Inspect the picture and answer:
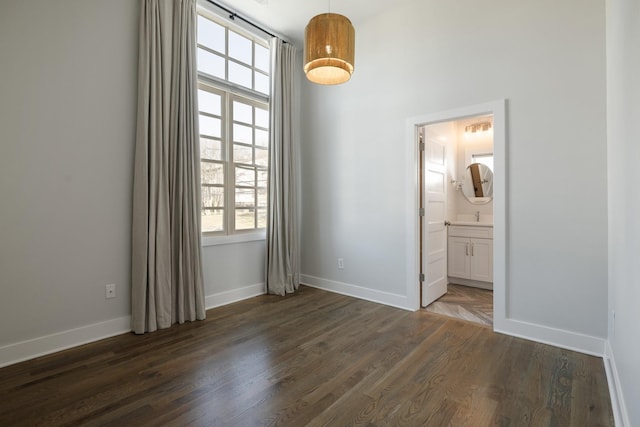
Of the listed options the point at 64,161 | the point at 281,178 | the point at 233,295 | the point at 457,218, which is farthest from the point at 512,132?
the point at 64,161

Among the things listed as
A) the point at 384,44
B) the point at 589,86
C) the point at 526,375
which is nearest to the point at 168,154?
the point at 384,44

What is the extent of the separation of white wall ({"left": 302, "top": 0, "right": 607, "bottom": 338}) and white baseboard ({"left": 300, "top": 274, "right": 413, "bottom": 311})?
28 mm

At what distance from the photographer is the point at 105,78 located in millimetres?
2785

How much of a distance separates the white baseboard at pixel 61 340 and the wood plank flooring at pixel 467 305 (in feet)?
10.4

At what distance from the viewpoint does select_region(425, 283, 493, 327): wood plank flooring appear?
11.2ft

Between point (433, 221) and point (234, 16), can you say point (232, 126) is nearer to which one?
point (234, 16)

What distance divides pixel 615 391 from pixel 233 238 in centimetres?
355

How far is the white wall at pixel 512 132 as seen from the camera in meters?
2.55

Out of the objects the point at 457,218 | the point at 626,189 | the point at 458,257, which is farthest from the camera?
the point at 457,218

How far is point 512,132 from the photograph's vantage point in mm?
2883

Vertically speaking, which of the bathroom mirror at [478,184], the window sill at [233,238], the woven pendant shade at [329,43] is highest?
the woven pendant shade at [329,43]

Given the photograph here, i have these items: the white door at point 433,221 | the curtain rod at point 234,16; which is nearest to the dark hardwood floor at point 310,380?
the white door at point 433,221

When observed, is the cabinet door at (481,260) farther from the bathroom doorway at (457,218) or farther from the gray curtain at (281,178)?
the gray curtain at (281,178)

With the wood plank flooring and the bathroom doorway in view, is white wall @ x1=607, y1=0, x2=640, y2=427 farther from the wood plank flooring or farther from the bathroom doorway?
the bathroom doorway
